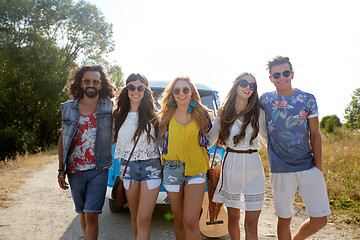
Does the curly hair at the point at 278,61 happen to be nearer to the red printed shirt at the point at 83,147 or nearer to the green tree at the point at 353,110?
the red printed shirt at the point at 83,147

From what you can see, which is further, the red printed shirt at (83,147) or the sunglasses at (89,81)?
the sunglasses at (89,81)

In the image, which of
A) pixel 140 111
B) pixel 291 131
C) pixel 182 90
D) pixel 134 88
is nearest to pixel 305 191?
pixel 291 131

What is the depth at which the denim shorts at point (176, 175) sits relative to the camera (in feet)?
10.1

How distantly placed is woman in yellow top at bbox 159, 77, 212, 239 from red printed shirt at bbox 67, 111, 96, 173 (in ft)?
2.57

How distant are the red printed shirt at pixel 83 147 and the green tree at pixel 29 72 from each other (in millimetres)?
16772

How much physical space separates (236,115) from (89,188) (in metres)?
1.76

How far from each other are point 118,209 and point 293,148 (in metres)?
Result: 3.37

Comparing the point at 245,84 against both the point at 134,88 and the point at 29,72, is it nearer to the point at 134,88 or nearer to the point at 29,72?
the point at 134,88

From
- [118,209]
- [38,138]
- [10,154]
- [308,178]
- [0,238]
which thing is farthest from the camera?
[38,138]

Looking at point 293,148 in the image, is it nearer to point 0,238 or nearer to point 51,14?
point 0,238

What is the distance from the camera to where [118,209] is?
540 cm

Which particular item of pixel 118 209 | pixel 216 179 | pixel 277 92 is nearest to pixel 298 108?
pixel 277 92

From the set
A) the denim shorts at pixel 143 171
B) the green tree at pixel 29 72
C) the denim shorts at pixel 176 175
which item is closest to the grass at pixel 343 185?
the denim shorts at pixel 176 175

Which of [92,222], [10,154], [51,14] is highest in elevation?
[51,14]
